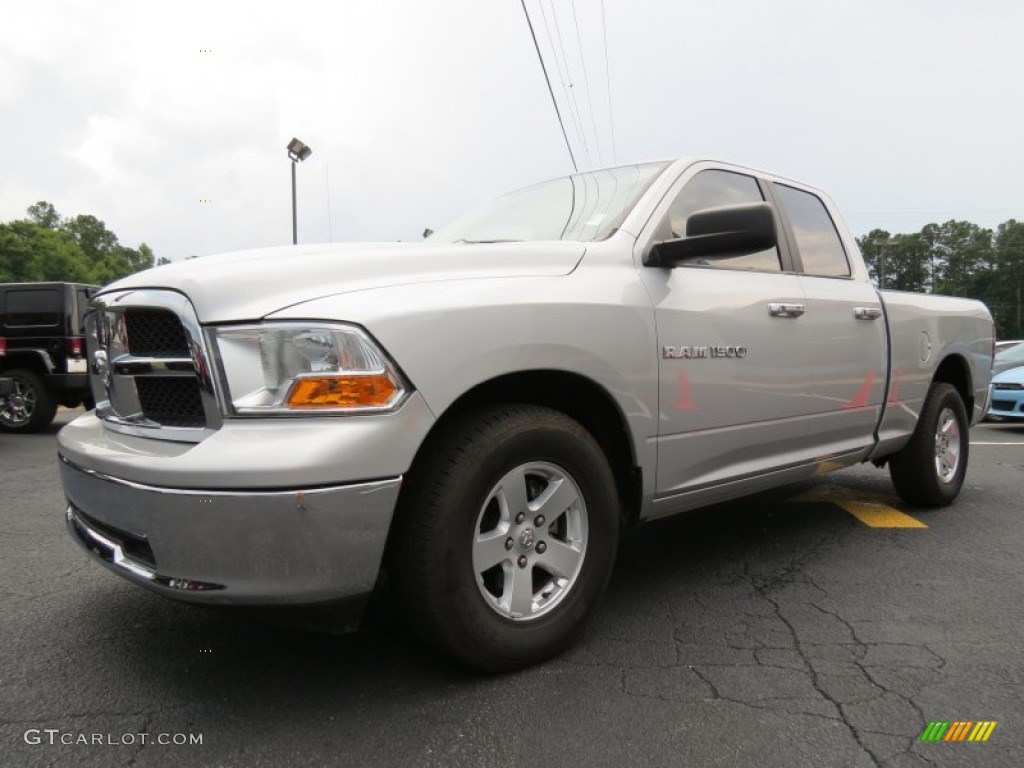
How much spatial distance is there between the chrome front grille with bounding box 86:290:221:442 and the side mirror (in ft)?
5.43

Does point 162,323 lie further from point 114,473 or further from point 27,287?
point 27,287

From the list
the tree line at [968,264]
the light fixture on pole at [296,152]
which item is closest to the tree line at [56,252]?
the light fixture on pole at [296,152]

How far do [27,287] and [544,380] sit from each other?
9148 mm

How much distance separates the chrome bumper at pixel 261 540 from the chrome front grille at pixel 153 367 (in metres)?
0.24

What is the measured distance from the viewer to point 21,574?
10.7ft

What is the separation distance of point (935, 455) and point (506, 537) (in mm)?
3443

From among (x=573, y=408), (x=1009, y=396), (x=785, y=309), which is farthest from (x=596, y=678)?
(x=1009, y=396)

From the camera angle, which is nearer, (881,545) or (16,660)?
(16,660)

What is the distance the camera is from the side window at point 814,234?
12.1 ft

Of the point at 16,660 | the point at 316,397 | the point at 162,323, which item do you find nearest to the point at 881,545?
the point at 316,397

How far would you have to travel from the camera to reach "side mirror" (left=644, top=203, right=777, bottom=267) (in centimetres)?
256

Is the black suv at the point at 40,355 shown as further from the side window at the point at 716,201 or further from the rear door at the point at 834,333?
the rear door at the point at 834,333

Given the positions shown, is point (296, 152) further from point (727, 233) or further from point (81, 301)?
point (727, 233)

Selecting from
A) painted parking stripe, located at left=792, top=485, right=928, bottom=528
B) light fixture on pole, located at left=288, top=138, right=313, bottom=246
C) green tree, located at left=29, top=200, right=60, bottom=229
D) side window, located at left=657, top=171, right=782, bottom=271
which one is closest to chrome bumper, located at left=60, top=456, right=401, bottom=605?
side window, located at left=657, top=171, right=782, bottom=271
